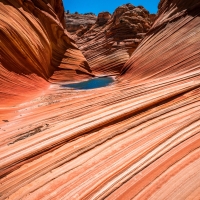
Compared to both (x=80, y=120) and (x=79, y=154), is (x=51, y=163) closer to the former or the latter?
(x=79, y=154)

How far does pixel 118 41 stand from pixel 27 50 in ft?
31.7

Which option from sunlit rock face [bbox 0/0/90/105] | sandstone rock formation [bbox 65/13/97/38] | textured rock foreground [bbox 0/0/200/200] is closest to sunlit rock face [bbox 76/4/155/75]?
sunlit rock face [bbox 0/0/90/105]

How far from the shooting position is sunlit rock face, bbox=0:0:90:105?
6.26 metres

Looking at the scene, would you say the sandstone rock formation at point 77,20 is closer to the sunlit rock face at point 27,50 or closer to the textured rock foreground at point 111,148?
the sunlit rock face at point 27,50

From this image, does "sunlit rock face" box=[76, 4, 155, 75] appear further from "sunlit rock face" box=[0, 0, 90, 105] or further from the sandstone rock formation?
the sandstone rock formation

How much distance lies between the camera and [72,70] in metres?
11.9

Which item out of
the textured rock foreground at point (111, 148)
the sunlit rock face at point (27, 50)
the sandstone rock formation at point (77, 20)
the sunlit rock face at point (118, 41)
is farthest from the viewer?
the sandstone rock formation at point (77, 20)

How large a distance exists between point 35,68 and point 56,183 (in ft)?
23.3

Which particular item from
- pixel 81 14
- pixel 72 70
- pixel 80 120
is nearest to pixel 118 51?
pixel 72 70

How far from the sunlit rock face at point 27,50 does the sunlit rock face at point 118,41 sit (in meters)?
3.60

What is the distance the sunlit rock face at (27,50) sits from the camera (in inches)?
247

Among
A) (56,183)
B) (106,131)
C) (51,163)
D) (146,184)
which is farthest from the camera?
(106,131)

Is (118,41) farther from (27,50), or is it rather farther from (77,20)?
(77,20)

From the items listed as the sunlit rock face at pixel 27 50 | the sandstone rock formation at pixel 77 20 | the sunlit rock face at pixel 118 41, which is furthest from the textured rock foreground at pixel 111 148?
the sandstone rock formation at pixel 77 20
